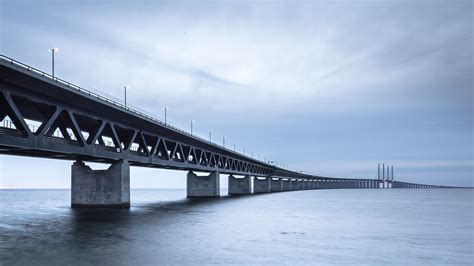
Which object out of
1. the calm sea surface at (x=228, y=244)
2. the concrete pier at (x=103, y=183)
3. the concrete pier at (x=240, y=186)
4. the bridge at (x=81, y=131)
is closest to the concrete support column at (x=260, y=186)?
the concrete pier at (x=240, y=186)

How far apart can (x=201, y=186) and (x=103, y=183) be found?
155 feet

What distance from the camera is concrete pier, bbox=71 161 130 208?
5141 centimetres

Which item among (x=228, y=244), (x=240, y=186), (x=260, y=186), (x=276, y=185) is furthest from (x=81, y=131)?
(x=276, y=185)

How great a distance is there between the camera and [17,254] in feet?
68.5

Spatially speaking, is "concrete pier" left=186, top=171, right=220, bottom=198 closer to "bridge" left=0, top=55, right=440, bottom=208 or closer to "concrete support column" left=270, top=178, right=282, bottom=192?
"bridge" left=0, top=55, right=440, bottom=208

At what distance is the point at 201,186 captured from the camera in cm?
9812

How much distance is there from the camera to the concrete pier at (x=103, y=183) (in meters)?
51.4

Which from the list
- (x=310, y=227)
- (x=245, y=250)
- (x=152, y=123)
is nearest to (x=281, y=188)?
(x=152, y=123)

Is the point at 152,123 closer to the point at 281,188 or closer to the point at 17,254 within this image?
the point at 17,254

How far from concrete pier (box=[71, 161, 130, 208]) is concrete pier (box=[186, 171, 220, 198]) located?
44641 mm

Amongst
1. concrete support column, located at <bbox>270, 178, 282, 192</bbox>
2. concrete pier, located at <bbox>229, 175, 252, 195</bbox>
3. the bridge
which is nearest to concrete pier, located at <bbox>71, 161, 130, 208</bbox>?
the bridge

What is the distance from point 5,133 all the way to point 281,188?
172868 mm

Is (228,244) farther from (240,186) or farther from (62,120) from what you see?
(240,186)

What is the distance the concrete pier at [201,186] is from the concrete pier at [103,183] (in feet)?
146
